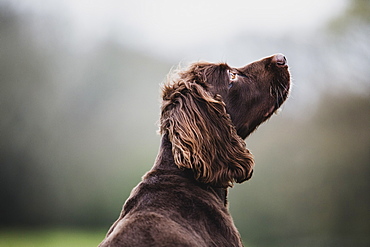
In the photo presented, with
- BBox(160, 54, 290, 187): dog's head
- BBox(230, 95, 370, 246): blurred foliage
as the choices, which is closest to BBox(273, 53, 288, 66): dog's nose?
BBox(160, 54, 290, 187): dog's head

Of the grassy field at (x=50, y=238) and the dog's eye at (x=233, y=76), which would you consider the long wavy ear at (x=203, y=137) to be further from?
the grassy field at (x=50, y=238)

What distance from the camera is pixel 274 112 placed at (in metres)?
2.54

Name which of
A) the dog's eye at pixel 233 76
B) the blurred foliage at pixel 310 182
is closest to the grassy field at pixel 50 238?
the blurred foliage at pixel 310 182

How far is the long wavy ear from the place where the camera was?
207 centimetres

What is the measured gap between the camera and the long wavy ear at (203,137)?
2068 mm

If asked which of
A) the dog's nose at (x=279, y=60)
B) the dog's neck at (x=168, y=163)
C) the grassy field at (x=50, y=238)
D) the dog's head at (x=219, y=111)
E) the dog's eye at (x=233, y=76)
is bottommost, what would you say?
the grassy field at (x=50, y=238)

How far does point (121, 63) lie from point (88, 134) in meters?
1.16

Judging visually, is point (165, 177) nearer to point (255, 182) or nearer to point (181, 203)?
point (181, 203)

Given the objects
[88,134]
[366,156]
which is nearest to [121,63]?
[88,134]

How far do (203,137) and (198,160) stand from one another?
0.44 ft

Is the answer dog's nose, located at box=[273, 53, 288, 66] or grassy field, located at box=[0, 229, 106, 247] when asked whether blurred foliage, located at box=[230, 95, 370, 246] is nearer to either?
grassy field, located at box=[0, 229, 106, 247]

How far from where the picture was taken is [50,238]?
20.2 feet

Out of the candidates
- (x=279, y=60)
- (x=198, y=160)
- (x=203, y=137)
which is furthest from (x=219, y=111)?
(x=279, y=60)

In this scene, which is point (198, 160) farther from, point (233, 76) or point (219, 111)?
point (233, 76)
